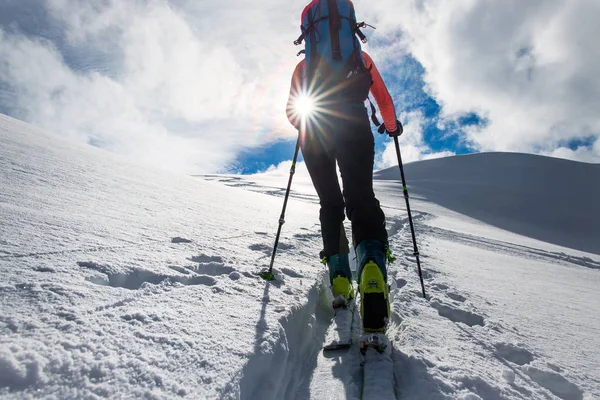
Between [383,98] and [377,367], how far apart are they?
2.15 meters

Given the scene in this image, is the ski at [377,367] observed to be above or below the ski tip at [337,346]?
above

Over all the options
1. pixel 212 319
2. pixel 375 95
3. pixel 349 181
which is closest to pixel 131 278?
pixel 212 319

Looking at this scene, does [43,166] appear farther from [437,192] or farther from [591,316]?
[437,192]

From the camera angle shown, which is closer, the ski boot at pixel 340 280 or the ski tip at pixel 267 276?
the ski boot at pixel 340 280

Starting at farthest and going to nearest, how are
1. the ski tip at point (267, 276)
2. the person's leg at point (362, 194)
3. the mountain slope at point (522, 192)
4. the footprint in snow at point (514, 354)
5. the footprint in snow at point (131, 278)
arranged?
the mountain slope at point (522, 192) → the ski tip at point (267, 276) → the person's leg at point (362, 194) → the footprint in snow at point (514, 354) → the footprint in snow at point (131, 278)

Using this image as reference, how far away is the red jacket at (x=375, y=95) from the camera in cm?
283

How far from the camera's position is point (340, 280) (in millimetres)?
2420

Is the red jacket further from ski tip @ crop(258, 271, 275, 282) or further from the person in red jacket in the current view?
ski tip @ crop(258, 271, 275, 282)

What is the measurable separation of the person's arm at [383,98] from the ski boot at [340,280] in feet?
4.22

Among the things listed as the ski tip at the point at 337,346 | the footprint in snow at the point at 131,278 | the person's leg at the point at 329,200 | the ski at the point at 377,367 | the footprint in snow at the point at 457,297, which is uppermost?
the person's leg at the point at 329,200

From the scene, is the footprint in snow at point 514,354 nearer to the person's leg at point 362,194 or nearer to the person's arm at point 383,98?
the person's leg at point 362,194

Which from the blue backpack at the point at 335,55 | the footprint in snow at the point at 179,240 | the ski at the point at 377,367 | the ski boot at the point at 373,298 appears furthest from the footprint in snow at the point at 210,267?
the blue backpack at the point at 335,55

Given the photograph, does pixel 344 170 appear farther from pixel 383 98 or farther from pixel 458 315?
pixel 458 315

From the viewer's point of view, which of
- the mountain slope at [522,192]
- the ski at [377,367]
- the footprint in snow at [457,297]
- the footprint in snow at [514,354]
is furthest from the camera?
the mountain slope at [522,192]
